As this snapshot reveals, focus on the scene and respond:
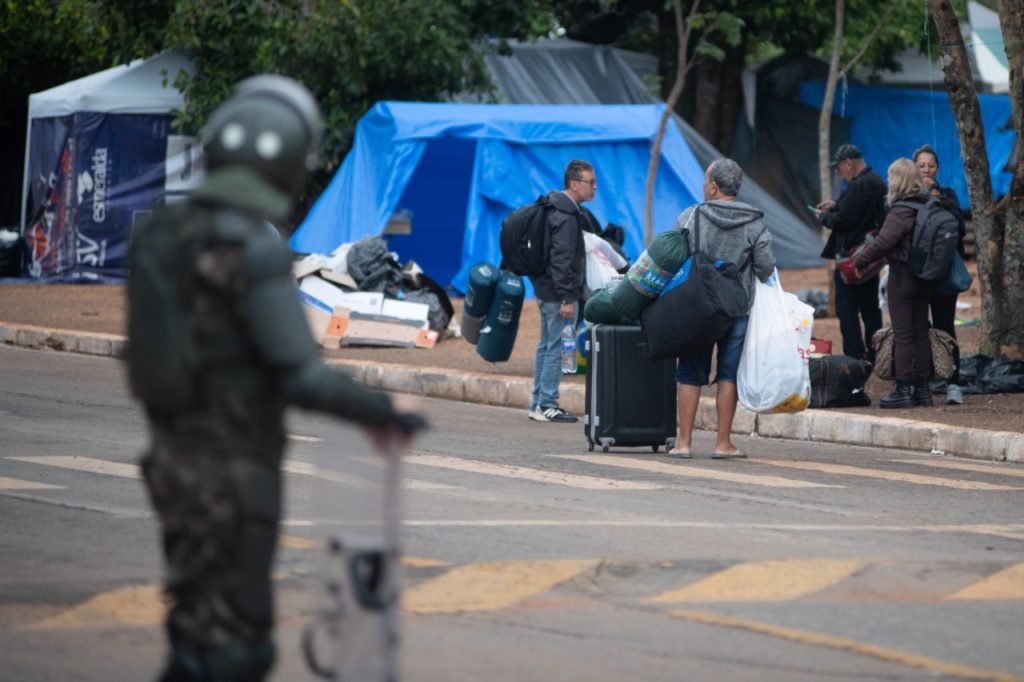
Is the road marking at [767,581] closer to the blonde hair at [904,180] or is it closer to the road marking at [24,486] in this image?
the road marking at [24,486]

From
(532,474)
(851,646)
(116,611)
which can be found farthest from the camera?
(532,474)

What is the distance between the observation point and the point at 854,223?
1470cm

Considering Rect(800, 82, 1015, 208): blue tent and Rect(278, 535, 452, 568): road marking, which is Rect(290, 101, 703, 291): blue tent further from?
Rect(278, 535, 452, 568): road marking

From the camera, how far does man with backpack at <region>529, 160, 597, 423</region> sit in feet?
42.7

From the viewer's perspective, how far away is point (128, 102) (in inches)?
1034

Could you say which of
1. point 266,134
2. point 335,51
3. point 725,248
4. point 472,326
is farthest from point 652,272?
point 335,51

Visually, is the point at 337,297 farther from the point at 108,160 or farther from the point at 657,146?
the point at 108,160

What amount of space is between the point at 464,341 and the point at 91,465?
8.91 metres

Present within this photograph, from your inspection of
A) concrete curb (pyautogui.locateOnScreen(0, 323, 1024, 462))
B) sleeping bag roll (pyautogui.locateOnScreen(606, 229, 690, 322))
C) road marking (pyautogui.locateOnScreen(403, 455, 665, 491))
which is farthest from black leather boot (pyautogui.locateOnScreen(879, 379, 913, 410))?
road marking (pyautogui.locateOnScreen(403, 455, 665, 491))

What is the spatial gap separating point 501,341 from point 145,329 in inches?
403

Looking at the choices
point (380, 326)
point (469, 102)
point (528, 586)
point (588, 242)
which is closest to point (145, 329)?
point (528, 586)

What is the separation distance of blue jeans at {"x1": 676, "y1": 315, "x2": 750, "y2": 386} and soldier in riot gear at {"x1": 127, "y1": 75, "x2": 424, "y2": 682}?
707cm

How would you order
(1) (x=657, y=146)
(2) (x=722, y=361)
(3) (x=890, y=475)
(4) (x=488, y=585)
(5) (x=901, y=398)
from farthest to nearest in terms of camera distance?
1. (1) (x=657, y=146)
2. (5) (x=901, y=398)
3. (2) (x=722, y=361)
4. (3) (x=890, y=475)
5. (4) (x=488, y=585)

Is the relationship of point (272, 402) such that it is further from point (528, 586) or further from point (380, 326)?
point (380, 326)
